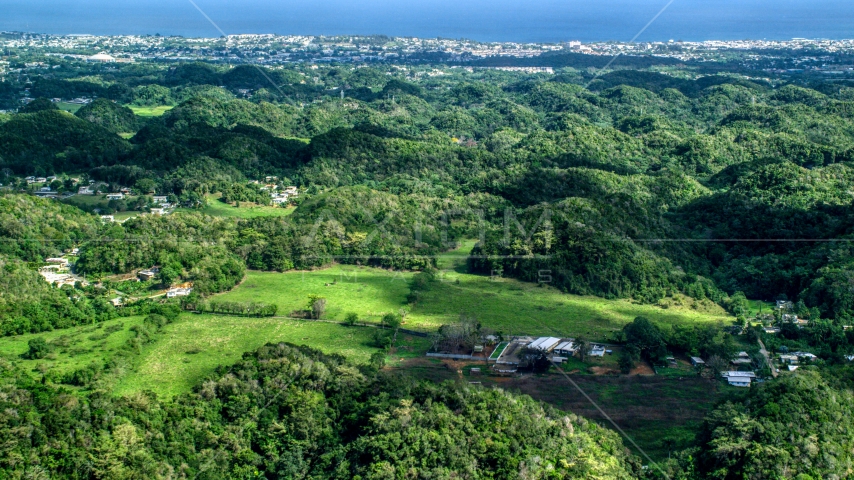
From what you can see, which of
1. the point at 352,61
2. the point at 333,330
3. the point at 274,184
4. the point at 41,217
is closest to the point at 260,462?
the point at 333,330

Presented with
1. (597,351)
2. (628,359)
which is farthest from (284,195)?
(628,359)

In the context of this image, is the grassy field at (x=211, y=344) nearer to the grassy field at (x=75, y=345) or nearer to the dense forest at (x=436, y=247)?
the grassy field at (x=75, y=345)

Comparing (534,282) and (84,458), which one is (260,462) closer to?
(84,458)

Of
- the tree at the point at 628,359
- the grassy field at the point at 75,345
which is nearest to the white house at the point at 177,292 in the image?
the grassy field at the point at 75,345


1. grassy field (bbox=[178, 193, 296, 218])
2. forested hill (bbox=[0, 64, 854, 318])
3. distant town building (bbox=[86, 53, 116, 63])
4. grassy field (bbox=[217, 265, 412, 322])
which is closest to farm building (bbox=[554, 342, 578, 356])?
forested hill (bbox=[0, 64, 854, 318])

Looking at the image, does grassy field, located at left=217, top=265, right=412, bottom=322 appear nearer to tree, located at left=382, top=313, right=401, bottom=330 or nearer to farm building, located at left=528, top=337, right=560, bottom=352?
tree, located at left=382, top=313, right=401, bottom=330

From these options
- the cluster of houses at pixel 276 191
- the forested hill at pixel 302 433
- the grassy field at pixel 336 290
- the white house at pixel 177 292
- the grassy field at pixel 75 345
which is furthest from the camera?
the cluster of houses at pixel 276 191

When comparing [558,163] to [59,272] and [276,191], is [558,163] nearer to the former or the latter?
[276,191]
